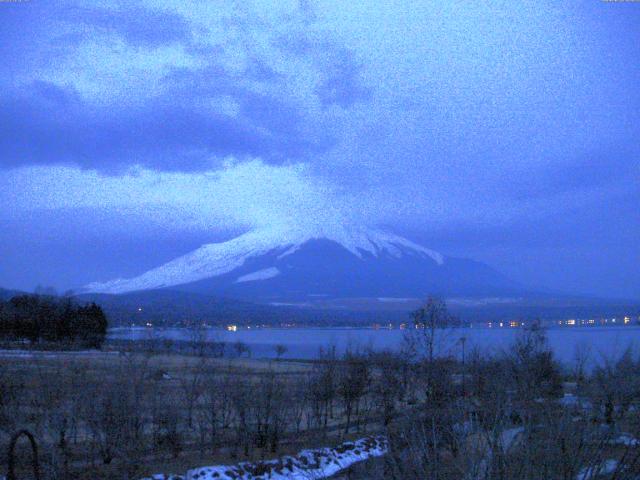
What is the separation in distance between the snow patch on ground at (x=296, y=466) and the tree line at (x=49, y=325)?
35637 mm

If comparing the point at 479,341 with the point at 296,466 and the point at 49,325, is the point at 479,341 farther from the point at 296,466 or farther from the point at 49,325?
the point at 49,325

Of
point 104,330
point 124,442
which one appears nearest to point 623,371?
point 124,442

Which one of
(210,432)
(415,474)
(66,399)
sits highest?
(415,474)

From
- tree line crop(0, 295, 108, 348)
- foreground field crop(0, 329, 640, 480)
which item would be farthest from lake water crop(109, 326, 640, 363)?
tree line crop(0, 295, 108, 348)

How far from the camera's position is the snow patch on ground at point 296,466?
40.2ft

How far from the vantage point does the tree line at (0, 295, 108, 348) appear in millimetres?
49688

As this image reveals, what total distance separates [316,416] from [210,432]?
305 centimetres

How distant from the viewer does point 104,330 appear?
5591 cm

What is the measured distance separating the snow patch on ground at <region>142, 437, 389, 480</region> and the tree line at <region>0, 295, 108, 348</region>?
3564 cm

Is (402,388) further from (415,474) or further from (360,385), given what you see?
(415,474)

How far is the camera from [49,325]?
5034cm

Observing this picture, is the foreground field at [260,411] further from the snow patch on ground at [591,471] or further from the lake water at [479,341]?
the snow patch on ground at [591,471]

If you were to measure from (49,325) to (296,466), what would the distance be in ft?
136

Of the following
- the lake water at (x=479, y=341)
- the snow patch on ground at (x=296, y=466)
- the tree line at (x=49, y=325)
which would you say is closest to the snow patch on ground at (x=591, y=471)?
the snow patch on ground at (x=296, y=466)
